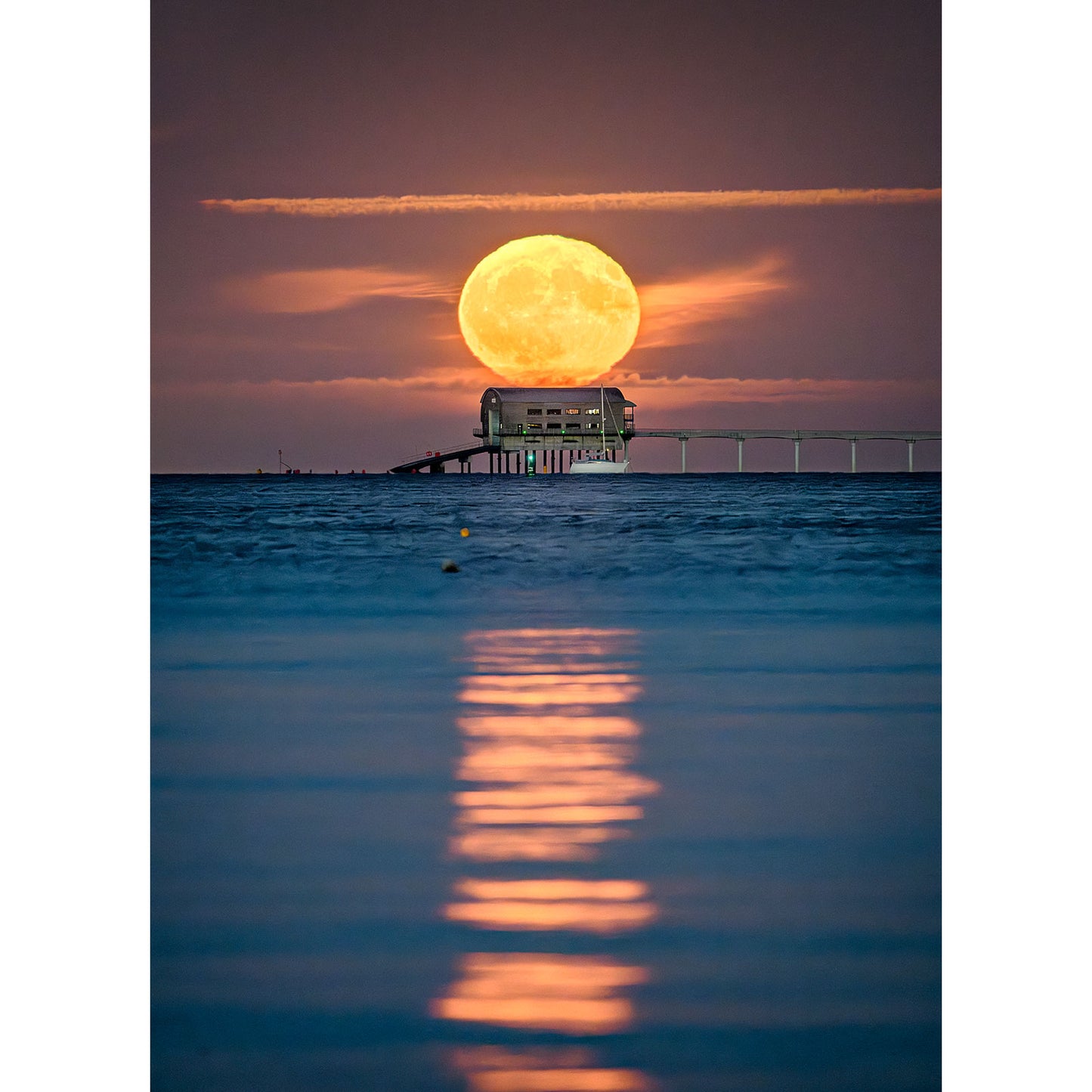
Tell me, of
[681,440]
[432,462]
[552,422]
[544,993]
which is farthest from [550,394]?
[544,993]

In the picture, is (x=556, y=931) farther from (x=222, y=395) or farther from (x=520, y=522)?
(x=520, y=522)

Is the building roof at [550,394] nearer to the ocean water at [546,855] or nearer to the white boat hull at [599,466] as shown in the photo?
the white boat hull at [599,466]

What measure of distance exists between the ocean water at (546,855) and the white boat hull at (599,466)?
36.1 meters

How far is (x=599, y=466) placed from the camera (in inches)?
1681

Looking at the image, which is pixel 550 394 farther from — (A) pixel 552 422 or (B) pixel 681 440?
(B) pixel 681 440

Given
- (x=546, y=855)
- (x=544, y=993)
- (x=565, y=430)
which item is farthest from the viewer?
(x=565, y=430)

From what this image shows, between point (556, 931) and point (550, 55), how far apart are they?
581 cm

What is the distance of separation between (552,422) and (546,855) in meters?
39.6

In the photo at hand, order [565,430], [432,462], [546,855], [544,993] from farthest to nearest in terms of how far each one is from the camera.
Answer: [432,462]
[565,430]
[546,855]
[544,993]

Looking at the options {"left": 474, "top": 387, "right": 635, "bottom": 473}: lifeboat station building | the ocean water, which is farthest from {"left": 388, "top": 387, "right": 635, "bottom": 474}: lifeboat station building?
the ocean water
